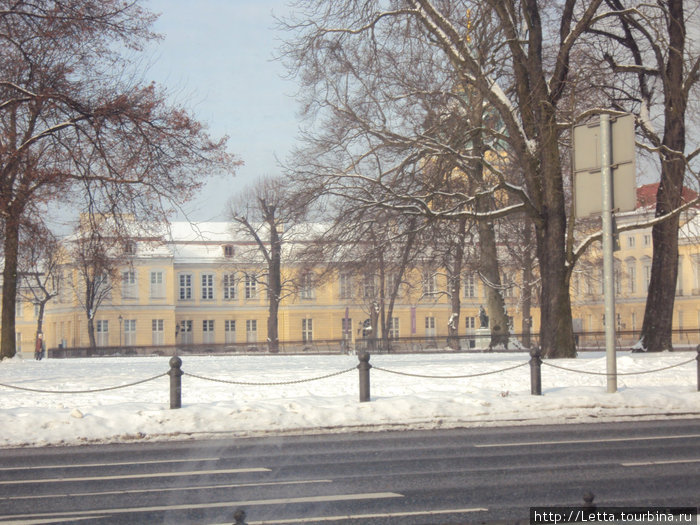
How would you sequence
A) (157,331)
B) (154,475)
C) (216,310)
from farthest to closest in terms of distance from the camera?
(216,310)
(157,331)
(154,475)

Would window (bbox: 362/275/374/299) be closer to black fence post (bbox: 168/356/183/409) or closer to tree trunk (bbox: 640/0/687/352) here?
tree trunk (bbox: 640/0/687/352)

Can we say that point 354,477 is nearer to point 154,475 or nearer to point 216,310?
point 154,475

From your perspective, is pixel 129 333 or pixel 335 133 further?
pixel 129 333

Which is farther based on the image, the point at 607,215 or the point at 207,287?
the point at 207,287

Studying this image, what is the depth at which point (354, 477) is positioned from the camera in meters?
9.95

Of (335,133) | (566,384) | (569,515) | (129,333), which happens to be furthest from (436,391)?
(129,333)

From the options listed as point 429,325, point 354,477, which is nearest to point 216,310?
point 429,325

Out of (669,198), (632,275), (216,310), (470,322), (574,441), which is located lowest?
(574,441)

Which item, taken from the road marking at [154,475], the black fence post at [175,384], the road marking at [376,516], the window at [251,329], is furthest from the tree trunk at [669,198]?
the window at [251,329]

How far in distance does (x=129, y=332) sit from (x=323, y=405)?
2974 inches

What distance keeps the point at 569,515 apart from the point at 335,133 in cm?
1991

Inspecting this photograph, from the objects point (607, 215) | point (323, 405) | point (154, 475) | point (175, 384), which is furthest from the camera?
point (607, 215)

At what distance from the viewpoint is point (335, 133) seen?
25828mm

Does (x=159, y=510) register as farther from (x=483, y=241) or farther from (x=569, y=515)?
(x=483, y=241)
